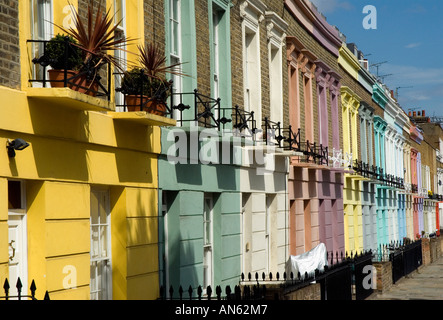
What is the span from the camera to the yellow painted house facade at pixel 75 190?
9.67 m

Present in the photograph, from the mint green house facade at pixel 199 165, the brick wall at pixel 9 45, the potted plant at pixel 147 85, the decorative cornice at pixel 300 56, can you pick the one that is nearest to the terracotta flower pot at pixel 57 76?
the brick wall at pixel 9 45

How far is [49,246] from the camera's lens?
1016cm

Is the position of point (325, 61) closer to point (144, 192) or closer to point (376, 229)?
point (376, 229)

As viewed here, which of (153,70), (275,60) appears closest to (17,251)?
(153,70)

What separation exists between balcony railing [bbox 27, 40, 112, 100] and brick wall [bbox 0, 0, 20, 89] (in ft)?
0.82

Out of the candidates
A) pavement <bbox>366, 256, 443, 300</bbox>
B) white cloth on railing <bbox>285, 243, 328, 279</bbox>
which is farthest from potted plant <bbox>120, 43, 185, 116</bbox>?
pavement <bbox>366, 256, 443, 300</bbox>

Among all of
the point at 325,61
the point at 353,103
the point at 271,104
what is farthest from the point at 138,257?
the point at 353,103

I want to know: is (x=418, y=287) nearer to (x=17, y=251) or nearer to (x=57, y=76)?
(x=17, y=251)

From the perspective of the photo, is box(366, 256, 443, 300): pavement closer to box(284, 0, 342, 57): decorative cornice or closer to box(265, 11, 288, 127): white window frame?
box(265, 11, 288, 127): white window frame

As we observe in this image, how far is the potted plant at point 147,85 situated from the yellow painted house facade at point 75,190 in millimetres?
234

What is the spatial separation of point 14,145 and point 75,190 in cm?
170

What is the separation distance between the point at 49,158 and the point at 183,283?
4968mm

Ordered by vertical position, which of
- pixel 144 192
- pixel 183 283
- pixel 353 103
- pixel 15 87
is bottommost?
pixel 183 283

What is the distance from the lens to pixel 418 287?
30141mm
